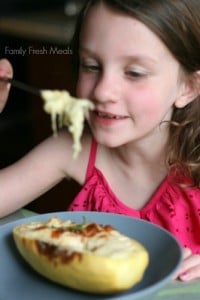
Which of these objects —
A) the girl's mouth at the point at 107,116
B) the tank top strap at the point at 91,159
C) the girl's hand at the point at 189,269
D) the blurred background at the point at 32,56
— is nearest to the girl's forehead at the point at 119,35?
A: the girl's mouth at the point at 107,116

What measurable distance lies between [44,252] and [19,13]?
2.39 meters

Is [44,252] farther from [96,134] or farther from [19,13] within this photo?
[19,13]

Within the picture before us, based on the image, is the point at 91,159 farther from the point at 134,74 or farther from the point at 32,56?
the point at 32,56

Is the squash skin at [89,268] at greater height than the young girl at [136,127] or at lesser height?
lesser

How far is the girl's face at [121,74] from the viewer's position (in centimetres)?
111

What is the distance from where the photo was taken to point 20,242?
88 centimetres

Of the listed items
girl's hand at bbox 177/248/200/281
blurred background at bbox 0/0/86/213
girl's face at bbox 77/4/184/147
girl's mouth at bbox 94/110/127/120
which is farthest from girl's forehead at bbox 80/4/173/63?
blurred background at bbox 0/0/86/213

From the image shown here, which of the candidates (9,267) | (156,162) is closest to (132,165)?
(156,162)

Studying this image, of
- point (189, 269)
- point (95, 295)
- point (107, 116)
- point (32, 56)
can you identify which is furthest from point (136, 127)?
point (32, 56)

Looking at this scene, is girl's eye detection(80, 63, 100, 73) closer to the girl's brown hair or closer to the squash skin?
the girl's brown hair

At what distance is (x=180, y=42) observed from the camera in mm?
1176

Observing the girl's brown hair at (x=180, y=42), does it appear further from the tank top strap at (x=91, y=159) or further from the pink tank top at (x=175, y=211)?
the tank top strap at (x=91, y=159)

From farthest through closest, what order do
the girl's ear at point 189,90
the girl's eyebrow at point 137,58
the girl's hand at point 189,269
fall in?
the girl's ear at point 189,90 → the girl's eyebrow at point 137,58 → the girl's hand at point 189,269

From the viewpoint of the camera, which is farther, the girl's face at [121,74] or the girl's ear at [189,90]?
the girl's ear at [189,90]
